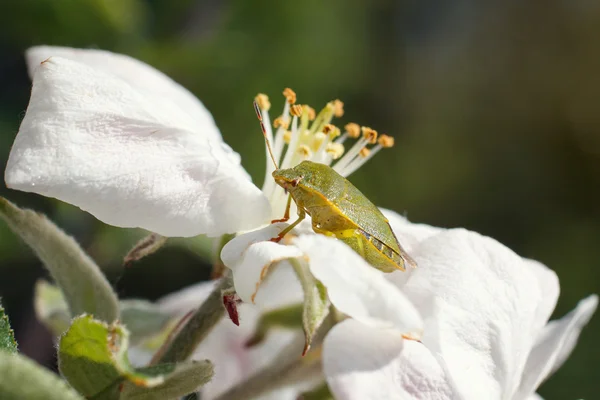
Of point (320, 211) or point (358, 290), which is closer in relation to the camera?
point (358, 290)

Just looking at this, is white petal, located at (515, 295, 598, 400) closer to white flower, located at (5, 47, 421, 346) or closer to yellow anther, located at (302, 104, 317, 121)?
white flower, located at (5, 47, 421, 346)

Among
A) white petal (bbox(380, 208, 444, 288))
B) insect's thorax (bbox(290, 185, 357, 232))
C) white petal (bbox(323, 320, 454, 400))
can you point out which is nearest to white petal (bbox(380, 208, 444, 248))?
white petal (bbox(380, 208, 444, 288))

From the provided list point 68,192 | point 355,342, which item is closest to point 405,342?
point 355,342

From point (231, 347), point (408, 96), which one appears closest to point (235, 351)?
point (231, 347)

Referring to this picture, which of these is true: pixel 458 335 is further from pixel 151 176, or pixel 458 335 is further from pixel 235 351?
pixel 235 351

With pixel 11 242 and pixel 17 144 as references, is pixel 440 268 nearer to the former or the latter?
pixel 17 144
